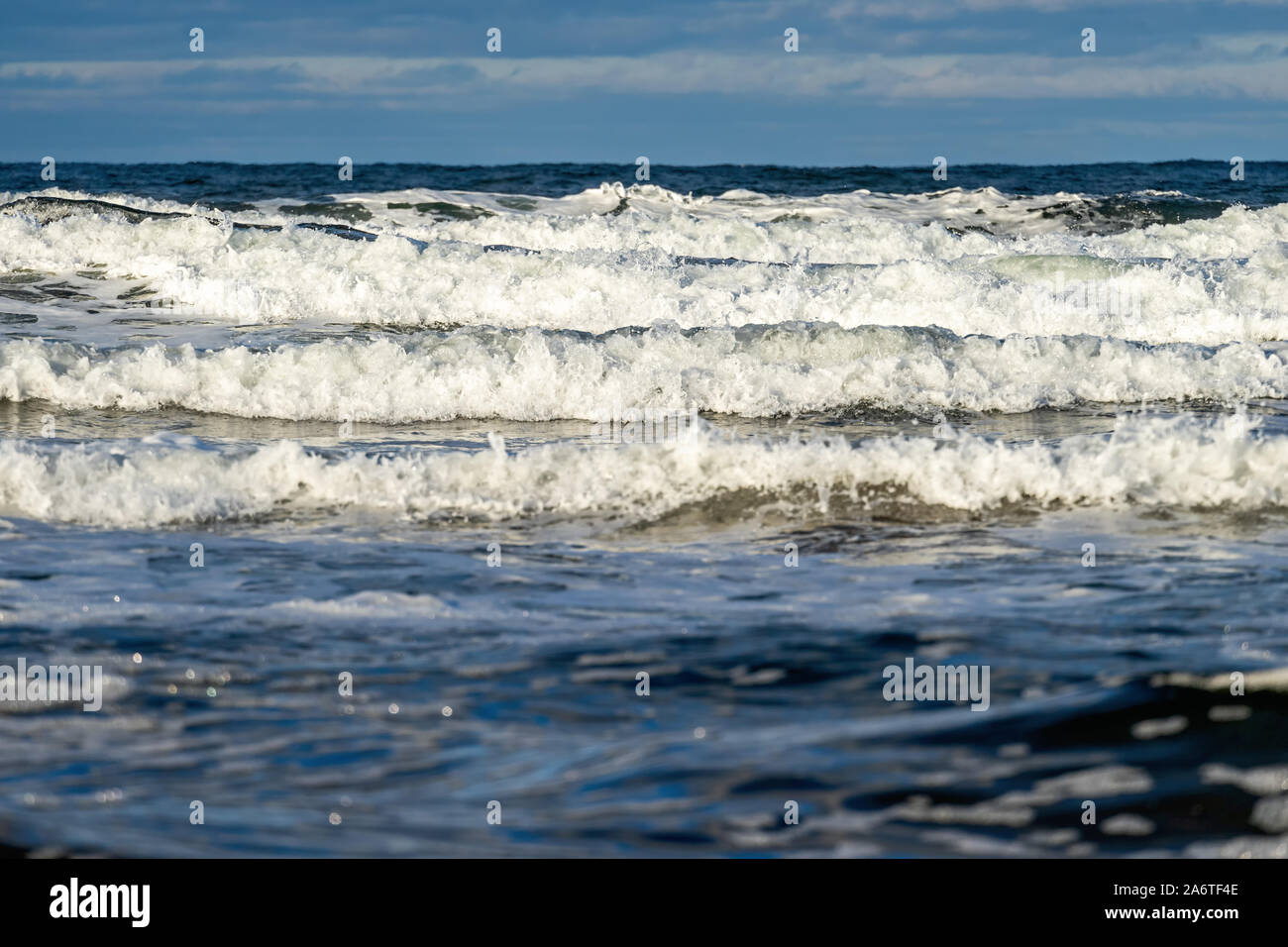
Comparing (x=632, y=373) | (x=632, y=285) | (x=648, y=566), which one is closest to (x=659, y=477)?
(x=648, y=566)

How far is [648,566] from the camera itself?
6234 mm

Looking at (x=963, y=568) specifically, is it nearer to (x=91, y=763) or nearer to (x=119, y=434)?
(x=91, y=763)

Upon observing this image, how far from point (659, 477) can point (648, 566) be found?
4.90ft

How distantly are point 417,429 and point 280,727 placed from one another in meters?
6.21

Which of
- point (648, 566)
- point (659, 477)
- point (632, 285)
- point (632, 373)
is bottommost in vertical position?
point (648, 566)

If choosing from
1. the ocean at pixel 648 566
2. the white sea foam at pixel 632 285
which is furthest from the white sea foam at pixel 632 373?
the white sea foam at pixel 632 285

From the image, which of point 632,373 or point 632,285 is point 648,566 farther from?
point 632,285

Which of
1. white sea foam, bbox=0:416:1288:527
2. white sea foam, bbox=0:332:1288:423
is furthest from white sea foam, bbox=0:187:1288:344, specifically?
white sea foam, bbox=0:416:1288:527

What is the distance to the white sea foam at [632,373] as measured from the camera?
11.2m

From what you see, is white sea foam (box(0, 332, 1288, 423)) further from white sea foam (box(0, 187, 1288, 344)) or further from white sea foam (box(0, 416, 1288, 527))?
white sea foam (box(0, 416, 1288, 527))

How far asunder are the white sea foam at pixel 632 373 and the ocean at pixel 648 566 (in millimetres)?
41

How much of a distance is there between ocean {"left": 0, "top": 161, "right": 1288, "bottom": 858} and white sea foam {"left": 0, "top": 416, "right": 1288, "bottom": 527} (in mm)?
27
